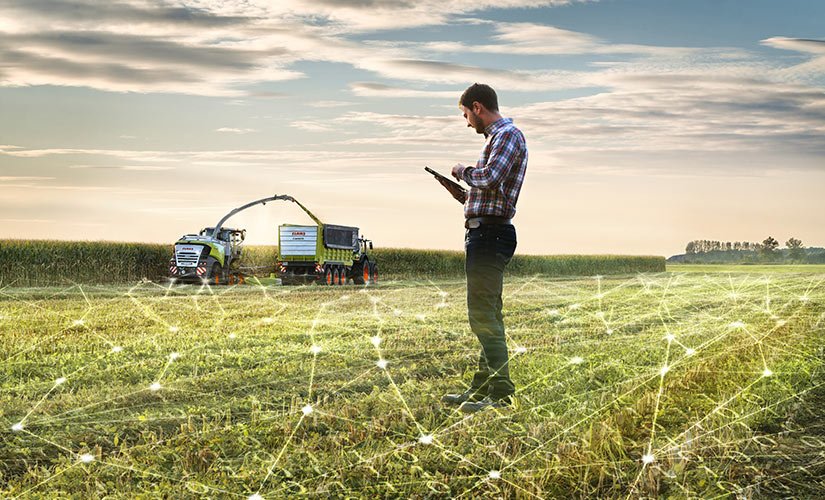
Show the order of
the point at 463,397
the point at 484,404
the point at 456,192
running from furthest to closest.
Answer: the point at 456,192 < the point at 463,397 < the point at 484,404

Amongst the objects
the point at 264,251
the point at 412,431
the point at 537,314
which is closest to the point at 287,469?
the point at 412,431

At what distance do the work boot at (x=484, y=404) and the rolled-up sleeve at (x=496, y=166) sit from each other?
5.32ft

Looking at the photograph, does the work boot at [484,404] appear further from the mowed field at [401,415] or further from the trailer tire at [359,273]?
the trailer tire at [359,273]

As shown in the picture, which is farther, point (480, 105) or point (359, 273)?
point (359, 273)

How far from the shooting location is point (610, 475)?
390cm

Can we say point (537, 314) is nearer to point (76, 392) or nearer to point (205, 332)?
point (205, 332)

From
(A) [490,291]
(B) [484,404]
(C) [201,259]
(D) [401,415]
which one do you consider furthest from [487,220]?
(C) [201,259]

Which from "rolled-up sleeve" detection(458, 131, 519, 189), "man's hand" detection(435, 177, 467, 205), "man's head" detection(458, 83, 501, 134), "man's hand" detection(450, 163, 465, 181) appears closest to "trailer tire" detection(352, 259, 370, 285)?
"man's hand" detection(435, 177, 467, 205)

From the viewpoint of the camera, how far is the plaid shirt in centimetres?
505

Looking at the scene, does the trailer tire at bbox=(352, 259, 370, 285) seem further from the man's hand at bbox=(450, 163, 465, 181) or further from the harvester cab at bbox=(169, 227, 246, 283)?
the man's hand at bbox=(450, 163, 465, 181)

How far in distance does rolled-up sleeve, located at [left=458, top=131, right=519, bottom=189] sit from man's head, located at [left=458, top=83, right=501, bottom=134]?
23 cm

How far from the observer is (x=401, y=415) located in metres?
5.14

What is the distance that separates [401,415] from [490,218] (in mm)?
1591

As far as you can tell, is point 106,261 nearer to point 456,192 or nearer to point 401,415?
point 456,192
